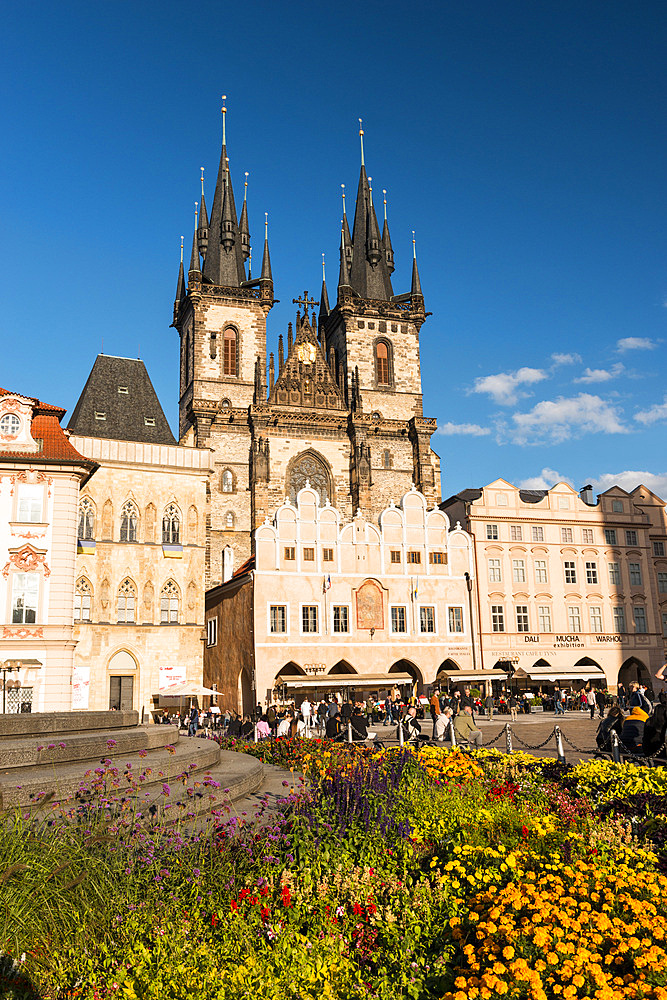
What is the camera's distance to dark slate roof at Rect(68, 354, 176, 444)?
4759 cm

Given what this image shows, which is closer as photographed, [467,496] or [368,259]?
[467,496]

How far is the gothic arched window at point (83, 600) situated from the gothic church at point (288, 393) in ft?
36.3

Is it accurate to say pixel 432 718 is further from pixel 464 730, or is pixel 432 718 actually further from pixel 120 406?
pixel 120 406

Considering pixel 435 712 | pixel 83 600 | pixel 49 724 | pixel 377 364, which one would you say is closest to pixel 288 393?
pixel 377 364

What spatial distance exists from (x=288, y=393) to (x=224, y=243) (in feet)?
45.9

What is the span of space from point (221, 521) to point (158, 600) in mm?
12345

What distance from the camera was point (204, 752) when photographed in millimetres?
11414

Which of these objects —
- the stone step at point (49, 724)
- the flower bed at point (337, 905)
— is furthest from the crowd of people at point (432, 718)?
the flower bed at point (337, 905)

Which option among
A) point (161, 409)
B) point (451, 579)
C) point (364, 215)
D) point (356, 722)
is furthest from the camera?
point (364, 215)

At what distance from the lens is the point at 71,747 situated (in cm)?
955

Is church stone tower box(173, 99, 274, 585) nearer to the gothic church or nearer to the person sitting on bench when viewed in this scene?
the gothic church

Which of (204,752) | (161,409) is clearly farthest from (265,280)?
(204,752)

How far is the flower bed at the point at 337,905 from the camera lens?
202 inches

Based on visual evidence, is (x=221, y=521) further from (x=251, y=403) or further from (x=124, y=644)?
(x=124, y=644)
